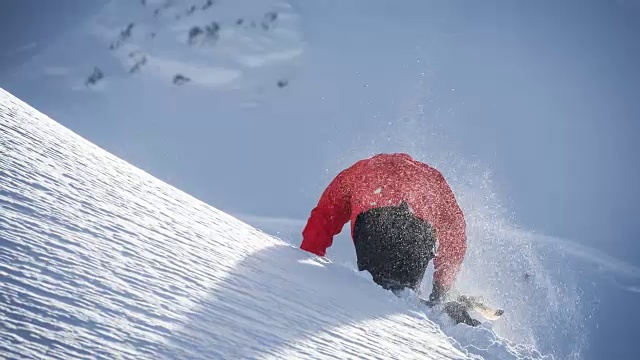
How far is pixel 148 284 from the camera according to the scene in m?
0.81

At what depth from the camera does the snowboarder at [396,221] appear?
2.00 m

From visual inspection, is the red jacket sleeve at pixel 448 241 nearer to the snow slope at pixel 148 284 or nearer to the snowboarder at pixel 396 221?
the snowboarder at pixel 396 221

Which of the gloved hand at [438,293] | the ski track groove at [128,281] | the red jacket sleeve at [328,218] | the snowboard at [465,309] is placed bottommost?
the ski track groove at [128,281]

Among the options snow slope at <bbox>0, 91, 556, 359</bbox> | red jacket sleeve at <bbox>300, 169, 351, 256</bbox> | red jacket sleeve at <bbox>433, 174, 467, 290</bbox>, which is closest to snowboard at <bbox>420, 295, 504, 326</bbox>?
snow slope at <bbox>0, 91, 556, 359</bbox>

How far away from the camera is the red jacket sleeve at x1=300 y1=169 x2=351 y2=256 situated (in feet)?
6.89

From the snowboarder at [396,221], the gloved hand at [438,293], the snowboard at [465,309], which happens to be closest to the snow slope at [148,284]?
the snowboard at [465,309]

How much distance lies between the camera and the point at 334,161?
1198 cm

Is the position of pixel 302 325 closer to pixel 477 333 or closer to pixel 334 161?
pixel 477 333

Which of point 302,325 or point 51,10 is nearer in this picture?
point 302,325

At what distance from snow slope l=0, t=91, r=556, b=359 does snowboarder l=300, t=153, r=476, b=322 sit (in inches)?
20.5

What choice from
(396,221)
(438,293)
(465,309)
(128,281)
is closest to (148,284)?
(128,281)

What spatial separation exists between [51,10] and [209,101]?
15.6ft

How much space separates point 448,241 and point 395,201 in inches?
12.9

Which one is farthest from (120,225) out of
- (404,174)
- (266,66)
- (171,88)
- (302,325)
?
(171,88)
